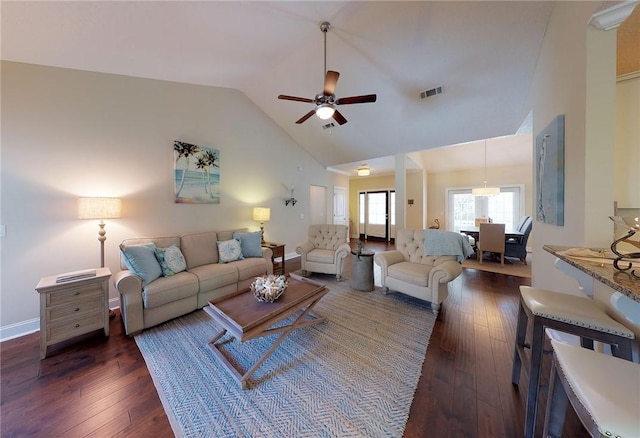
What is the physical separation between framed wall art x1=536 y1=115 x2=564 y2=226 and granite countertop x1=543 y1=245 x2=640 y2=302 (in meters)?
0.89

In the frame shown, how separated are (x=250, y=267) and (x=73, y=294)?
1.73 meters

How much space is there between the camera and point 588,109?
1.40 m

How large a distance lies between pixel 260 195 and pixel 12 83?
3.17 m

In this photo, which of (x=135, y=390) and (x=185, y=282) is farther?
(x=185, y=282)

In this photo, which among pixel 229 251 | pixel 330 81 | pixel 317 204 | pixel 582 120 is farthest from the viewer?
pixel 317 204

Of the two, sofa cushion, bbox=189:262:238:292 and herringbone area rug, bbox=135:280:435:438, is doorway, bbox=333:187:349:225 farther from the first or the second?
herringbone area rug, bbox=135:280:435:438

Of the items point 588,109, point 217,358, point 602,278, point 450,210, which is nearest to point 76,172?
point 217,358

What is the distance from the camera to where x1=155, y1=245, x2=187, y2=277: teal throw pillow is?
8.54 feet

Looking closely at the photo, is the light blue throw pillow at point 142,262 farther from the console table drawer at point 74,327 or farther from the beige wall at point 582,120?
the beige wall at point 582,120

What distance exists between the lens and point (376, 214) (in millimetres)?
8609

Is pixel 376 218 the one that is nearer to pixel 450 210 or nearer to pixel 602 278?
pixel 450 210

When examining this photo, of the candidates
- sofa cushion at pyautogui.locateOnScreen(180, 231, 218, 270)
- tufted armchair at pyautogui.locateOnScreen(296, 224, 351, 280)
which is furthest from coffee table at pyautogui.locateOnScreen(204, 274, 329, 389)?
tufted armchair at pyautogui.locateOnScreen(296, 224, 351, 280)

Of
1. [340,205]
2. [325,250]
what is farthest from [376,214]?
[325,250]

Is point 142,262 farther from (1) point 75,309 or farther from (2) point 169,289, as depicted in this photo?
(1) point 75,309
